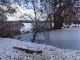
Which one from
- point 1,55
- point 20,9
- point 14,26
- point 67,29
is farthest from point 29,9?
point 1,55

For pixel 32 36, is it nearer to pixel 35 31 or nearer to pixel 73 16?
pixel 35 31

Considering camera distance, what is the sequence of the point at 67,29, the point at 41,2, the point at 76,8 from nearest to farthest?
the point at 41,2 < the point at 76,8 < the point at 67,29

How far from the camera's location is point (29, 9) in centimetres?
1393

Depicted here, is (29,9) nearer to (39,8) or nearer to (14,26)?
(39,8)

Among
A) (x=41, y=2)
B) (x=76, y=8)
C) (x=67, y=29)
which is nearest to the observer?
(x=41, y=2)

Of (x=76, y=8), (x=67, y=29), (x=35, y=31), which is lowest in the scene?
(x=67, y=29)

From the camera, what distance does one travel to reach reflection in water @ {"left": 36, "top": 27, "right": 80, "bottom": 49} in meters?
12.1

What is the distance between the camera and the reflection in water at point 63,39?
1215 cm

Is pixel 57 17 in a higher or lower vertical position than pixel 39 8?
lower

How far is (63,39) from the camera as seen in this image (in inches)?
570

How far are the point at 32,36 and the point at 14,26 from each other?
1.47 meters

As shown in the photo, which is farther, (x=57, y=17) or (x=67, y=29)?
(x=67, y=29)

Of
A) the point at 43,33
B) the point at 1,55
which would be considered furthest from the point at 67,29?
the point at 1,55

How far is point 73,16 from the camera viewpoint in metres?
14.6
